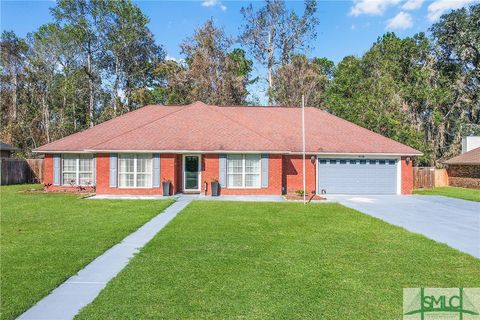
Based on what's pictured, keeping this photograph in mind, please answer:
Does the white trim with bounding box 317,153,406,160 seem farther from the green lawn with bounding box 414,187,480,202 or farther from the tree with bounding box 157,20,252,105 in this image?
the tree with bounding box 157,20,252,105

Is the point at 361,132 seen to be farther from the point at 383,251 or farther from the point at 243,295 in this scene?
the point at 243,295

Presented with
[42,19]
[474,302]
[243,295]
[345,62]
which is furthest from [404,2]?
[42,19]

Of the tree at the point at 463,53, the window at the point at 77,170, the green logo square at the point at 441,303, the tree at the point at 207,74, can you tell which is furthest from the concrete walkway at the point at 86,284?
the tree at the point at 463,53

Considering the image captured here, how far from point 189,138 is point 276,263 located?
1364 centimetres

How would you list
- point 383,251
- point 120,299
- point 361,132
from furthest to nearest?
point 361,132 → point 383,251 → point 120,299

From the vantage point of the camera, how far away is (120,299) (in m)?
5.39

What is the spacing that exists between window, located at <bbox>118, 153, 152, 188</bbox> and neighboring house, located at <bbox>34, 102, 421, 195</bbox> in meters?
0.05

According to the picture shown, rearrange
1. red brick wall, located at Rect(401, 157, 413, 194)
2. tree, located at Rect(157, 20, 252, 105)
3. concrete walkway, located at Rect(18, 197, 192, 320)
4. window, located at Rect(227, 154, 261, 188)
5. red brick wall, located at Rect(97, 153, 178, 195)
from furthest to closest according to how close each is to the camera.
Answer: tree, located at Rect(157, 20, 252, 105)
red brick wall, located at Rect(401, 157, 413, 194)
window, located at Rect(227, 154, 261, 188)
red brick wall, located at Rect(97, 153, 178, 195)
concrete walkway, located at Rect(18, 197, 192, 320)

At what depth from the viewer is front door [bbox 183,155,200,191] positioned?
20.1 meters

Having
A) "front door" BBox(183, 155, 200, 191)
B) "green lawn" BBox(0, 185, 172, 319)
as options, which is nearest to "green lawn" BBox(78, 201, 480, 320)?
"green lawn" BBox(0, 185, 172, 319)

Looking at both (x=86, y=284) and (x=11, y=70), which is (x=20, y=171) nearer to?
(x=11, y=70)

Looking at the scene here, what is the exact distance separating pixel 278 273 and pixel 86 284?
11.1 ft

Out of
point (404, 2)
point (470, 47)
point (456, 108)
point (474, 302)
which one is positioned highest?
point (470, 47)

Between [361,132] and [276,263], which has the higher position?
[361,132]
